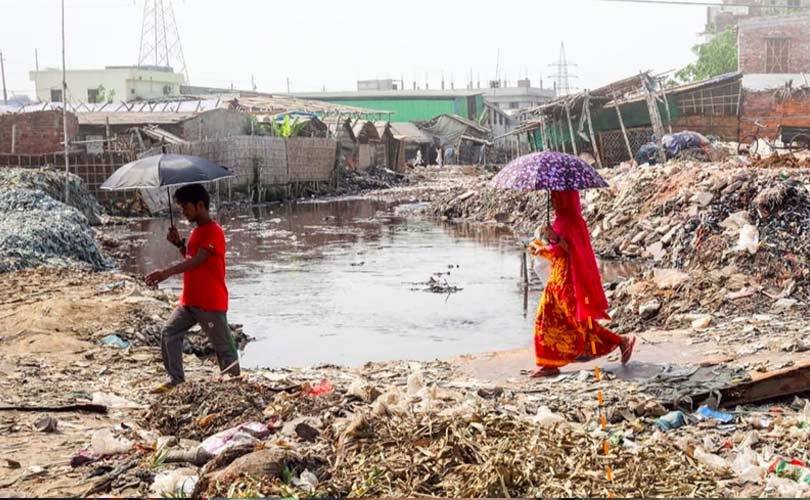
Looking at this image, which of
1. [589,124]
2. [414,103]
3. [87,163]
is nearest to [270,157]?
[87,163]

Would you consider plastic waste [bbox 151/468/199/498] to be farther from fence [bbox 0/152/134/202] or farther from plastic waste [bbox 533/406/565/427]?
fence [bbox 0/152/134/202]

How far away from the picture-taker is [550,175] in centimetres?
622

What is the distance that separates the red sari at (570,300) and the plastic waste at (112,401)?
8.94 feet

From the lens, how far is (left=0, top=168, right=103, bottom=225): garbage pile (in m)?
17.4

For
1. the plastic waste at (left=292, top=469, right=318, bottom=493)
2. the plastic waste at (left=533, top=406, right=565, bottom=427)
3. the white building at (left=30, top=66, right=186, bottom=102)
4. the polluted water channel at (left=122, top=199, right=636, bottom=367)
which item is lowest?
the polluted water channel at (left=122, top=199, right=636, bottom=367)

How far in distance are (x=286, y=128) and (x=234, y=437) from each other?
2913 centimetres

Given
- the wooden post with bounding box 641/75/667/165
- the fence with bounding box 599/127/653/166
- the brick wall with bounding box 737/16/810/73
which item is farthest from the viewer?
the brick wall with bounding box 737/16/810/73

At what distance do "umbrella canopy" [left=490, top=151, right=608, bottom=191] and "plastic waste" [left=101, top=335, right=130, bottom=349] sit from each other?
361 centimetres

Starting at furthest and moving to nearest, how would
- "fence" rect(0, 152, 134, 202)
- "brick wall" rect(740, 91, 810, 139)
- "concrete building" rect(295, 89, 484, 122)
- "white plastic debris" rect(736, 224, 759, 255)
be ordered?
1. "concrete building" rect(295, 89, 484, 122)
2. "brick wall" rect(740, 91, 810, 139)
3. "fence" rect(0, 152, 134, 202)
4. "white plastic debris" rect(736, 224, 759, 255)

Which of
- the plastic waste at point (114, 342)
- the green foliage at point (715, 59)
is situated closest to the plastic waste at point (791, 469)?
the plastic waste at point (114, 342)

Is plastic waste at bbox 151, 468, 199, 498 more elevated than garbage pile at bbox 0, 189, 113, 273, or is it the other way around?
garbage pile at bbox 0, 189, 113, 273

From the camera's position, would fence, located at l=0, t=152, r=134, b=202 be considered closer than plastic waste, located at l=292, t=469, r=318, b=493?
No

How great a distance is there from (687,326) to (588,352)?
2535mm

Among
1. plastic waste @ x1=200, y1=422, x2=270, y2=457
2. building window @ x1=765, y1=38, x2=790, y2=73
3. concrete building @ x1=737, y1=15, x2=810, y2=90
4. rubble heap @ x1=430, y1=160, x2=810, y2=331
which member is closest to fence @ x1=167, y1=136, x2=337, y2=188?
rubble heap @ x1=430, y1=160, x2=810, y2=331
